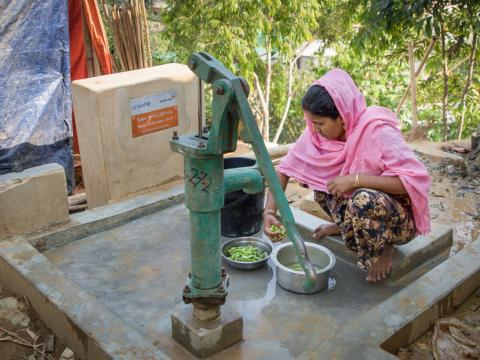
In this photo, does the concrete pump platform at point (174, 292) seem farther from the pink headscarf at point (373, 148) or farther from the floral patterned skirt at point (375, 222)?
the pink headscarf at point (373, 148)

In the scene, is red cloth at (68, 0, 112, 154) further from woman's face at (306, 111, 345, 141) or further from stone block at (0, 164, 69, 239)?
woman's face at (306, 111, 345, 141)

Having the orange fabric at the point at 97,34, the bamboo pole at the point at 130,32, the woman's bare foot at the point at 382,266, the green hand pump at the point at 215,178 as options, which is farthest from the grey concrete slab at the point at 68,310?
the orange fabric at the point at 97,34

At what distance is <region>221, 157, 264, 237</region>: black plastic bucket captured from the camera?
317 centimetres

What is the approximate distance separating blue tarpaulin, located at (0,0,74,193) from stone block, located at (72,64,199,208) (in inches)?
65.2

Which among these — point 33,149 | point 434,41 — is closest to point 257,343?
point 33,149

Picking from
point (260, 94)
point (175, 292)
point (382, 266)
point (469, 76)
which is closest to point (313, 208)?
point (382, 266)

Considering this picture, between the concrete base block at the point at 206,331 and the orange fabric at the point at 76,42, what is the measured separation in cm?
473

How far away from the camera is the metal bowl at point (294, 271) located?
2.58 m

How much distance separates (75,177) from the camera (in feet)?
21.5

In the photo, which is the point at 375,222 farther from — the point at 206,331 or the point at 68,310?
the point at 68,310

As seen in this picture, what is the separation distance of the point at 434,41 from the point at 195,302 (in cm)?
614

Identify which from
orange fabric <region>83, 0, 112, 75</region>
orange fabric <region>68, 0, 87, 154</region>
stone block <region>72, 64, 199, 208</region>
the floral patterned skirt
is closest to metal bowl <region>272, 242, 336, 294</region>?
the floral patterned skirt

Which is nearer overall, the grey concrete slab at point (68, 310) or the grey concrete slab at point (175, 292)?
the grey concrete slab at point (68, 310)

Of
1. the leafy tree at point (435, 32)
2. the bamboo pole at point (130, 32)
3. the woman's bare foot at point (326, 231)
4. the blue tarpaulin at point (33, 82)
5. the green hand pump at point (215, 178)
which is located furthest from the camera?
the bamboo pole at point (130, 32)
